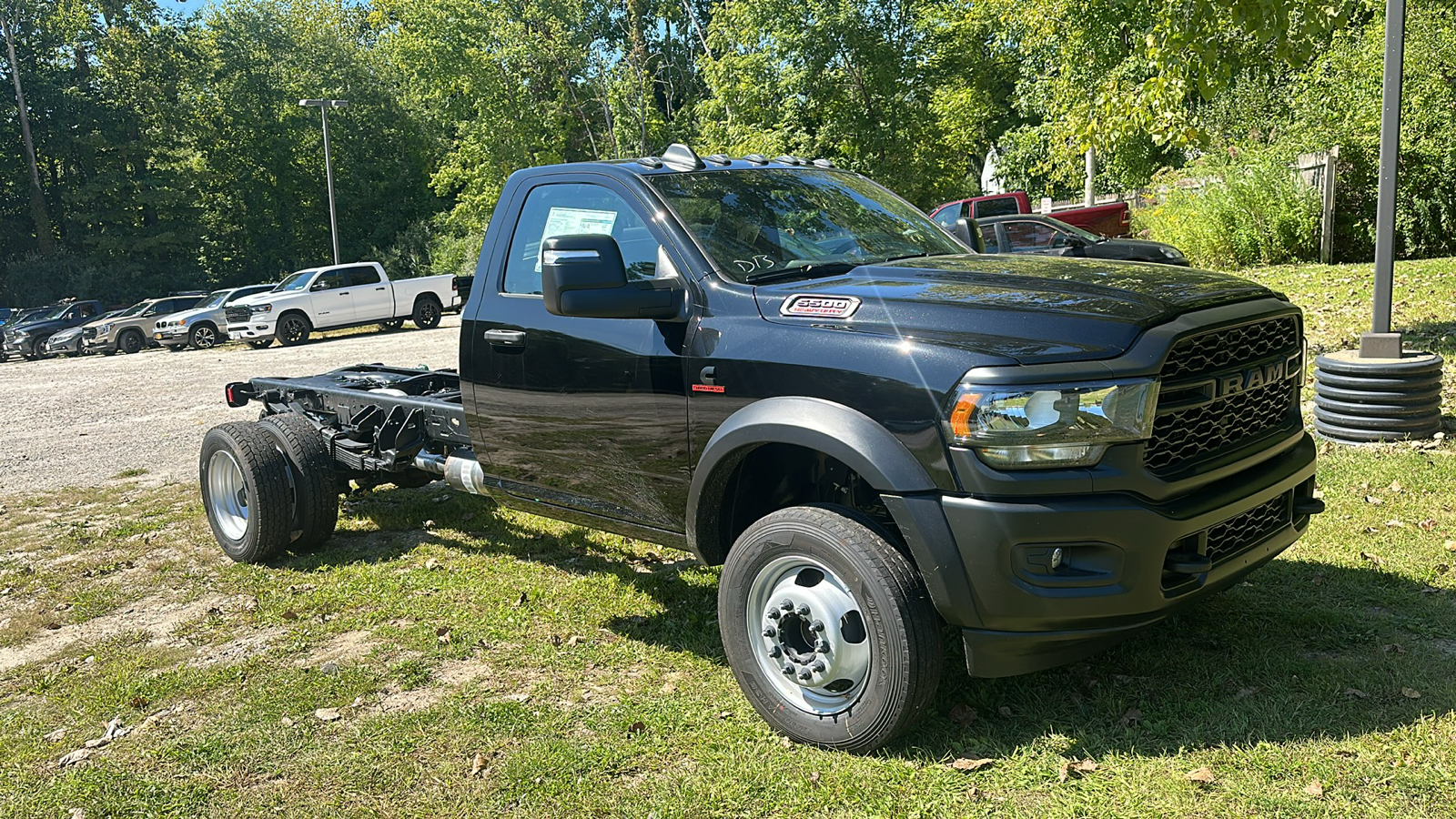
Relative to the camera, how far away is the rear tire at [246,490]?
241 inches

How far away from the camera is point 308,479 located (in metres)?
6.20

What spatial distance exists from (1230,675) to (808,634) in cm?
162

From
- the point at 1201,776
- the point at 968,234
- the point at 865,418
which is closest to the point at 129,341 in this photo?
the point at 968,234

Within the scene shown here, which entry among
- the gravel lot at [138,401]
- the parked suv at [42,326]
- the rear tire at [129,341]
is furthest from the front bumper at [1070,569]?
the parked suv at [42,326]

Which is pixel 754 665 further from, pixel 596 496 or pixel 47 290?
pixel 47 290

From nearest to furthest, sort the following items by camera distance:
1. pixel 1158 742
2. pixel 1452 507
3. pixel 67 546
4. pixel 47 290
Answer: pixel 1158 742 < pixel 1452 507 < pixel 67 546 < pixel 47 290

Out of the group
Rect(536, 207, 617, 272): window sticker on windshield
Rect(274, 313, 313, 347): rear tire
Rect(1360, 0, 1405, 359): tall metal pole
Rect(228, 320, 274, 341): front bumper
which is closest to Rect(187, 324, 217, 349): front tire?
Rect(228, 320, 274, 341): front bumper

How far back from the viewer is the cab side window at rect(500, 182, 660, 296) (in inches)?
173

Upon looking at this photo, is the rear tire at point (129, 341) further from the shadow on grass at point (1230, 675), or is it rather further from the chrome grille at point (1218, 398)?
the chrome grille at point (1218, 398)

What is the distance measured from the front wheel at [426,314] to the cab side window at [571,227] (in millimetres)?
24436

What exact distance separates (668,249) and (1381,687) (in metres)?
3.00

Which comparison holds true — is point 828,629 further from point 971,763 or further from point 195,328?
point 195,328

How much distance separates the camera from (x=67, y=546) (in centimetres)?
714

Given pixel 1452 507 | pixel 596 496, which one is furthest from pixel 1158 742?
pixel 1452 507
